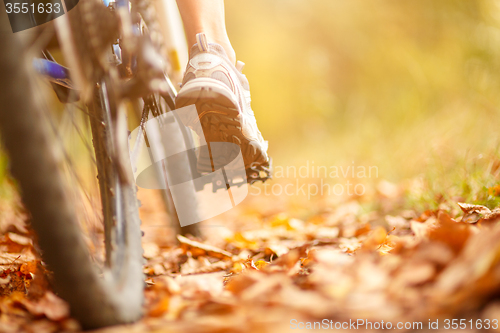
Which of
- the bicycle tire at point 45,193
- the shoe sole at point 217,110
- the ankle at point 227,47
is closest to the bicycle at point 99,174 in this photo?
the bicycle tire at point 45,193

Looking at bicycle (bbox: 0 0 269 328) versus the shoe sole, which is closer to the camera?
bicycle (bbox: 0 0 269 328)

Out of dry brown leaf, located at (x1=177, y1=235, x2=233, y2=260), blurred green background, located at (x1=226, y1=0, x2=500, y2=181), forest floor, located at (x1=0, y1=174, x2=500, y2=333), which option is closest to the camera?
forest floor, located at (x1=0, y1=174, x2=500, y2=333)

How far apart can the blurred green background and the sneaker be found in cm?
89

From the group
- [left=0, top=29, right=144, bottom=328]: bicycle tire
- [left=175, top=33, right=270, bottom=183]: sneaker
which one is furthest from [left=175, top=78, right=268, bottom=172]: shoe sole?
[left=0, top=29, right=144, bottom=328]: bicycle tire

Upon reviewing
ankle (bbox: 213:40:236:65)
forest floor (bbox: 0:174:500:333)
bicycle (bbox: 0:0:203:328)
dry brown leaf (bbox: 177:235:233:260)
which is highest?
ankle (bbox: 213:40:236:65)

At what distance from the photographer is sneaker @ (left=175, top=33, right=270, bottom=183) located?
80cm

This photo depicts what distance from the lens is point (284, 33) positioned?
5312mm

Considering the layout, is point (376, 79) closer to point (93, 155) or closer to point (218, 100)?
point (218, 100)

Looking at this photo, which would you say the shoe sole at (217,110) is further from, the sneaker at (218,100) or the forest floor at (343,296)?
the forest floor at (343,296)

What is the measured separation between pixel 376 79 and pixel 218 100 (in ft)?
12.4

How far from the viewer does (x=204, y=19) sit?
2.95 feet

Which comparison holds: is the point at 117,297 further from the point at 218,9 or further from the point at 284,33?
the point at 284,33

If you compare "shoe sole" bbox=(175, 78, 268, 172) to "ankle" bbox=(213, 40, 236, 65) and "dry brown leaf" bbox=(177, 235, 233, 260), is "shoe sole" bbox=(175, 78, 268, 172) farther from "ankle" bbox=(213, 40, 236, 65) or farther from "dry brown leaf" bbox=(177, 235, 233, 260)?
"dry brown leaf" bbox=(177, 235, 233, 260)

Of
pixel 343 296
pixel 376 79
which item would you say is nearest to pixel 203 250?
pixel 343 296
